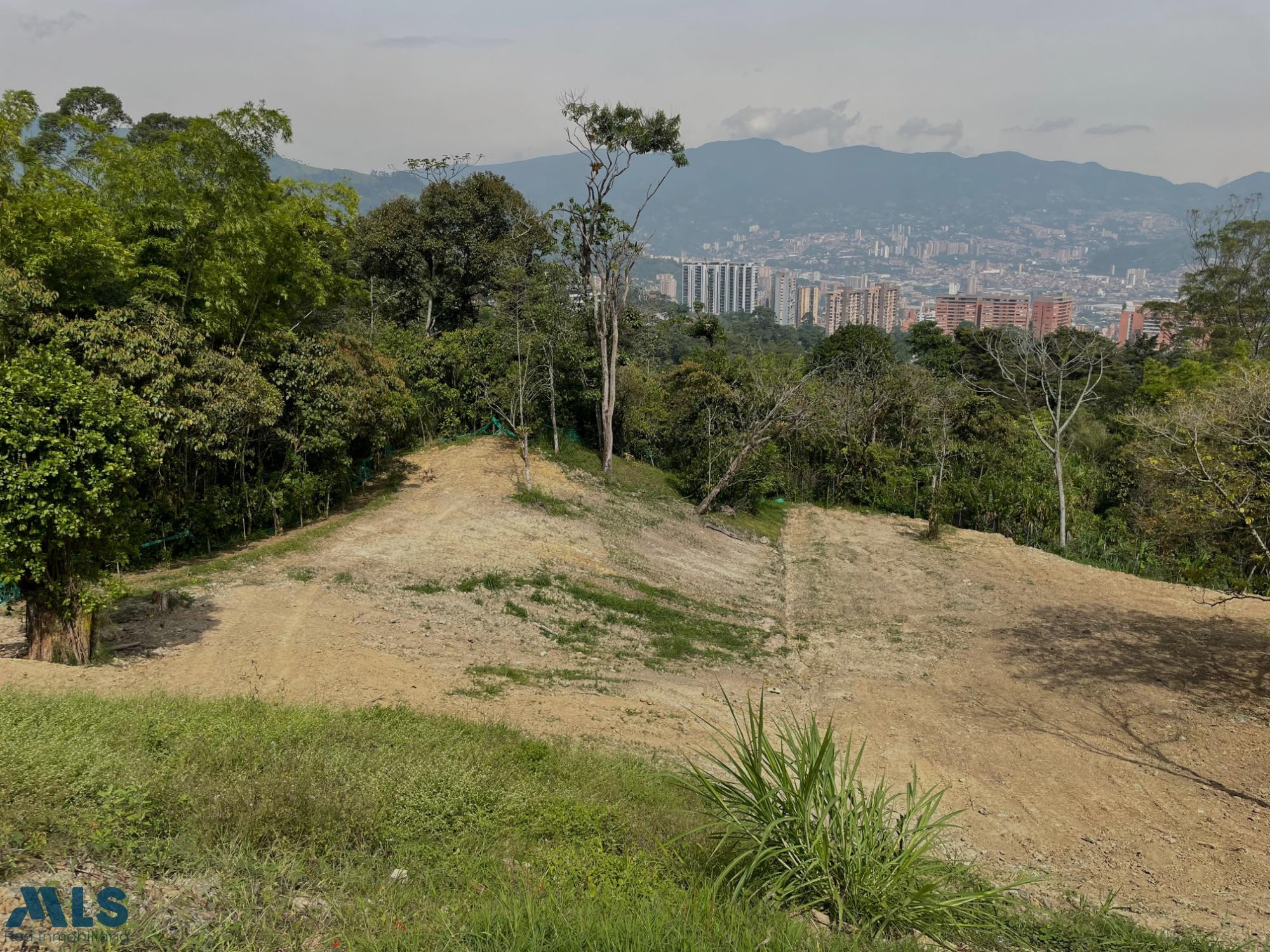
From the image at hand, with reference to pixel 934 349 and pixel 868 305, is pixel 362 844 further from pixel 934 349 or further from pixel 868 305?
pixel 868 305

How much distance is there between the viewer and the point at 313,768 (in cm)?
476

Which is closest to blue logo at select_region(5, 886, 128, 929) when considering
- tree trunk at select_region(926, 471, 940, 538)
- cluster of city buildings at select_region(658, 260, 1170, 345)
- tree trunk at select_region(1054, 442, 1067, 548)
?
tree trunk at select_region(926, 471, 940, 538)

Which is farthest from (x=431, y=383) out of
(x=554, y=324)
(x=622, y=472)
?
(x=622, y=472)

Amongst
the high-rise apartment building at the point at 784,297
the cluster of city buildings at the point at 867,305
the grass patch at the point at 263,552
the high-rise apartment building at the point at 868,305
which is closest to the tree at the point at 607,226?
the grass patch at the point at 263,552

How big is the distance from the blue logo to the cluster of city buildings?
6330cm

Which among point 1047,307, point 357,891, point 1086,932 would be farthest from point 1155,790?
point 1047,307

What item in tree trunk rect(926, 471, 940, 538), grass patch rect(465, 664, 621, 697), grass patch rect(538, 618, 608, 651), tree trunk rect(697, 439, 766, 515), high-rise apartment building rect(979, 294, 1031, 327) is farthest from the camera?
high-rise apartment building rect(979, 294, 1031, 327)

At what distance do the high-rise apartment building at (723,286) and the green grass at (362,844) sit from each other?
6108 inches

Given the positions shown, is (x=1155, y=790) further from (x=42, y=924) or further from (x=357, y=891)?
(x=42, y=924)

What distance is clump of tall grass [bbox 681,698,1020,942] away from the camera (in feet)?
12.7

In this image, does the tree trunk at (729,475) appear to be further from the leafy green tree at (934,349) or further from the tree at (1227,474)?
the leafy green tree at (934,349)

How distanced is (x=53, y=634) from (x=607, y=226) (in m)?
16.2

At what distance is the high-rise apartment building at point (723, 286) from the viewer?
159m

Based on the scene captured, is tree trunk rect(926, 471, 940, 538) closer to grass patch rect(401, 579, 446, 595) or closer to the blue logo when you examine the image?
grass patch rect(401, 579, 446, 595)
